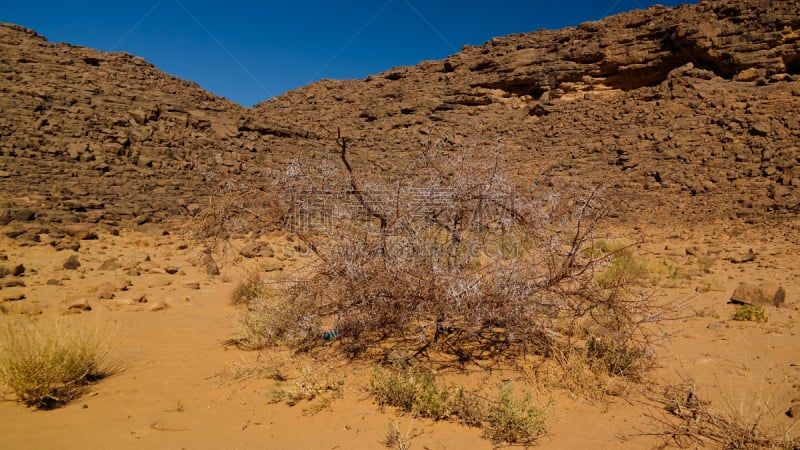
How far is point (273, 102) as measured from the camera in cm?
3981

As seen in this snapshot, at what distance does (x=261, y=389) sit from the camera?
3914mm

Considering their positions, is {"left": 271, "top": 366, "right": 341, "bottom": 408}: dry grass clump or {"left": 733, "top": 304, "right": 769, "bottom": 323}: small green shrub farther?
{"left": 733, "top": 304, "right": 769, "bottom": 323}: small green shrub

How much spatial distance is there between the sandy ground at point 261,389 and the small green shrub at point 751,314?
117mm

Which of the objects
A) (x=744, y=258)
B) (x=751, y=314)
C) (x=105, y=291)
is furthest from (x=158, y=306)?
(x=744, y=258)

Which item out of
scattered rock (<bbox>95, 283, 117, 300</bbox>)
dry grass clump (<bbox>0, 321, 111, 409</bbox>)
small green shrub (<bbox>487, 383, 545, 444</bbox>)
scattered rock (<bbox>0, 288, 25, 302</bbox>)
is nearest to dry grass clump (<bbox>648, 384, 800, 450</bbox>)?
small green shrub (<bbox>487, 383, 545, 444</bbox>)

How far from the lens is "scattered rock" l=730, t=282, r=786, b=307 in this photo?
620 centimetres

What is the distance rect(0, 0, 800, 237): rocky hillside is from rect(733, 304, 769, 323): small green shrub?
7.94 metres

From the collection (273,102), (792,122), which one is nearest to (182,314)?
(792,122)

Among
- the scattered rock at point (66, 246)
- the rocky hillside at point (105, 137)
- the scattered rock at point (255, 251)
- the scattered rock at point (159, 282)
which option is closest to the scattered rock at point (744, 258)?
the scattered rock at point (255, 251)

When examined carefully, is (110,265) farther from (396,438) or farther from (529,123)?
(529,123)

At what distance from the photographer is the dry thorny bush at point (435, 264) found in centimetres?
422

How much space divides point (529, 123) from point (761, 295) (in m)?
21.8

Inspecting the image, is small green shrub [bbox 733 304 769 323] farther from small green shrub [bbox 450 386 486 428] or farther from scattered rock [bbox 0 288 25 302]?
scattered rock [bbox 0 288 25 302]

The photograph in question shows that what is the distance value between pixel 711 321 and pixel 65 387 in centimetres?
695
